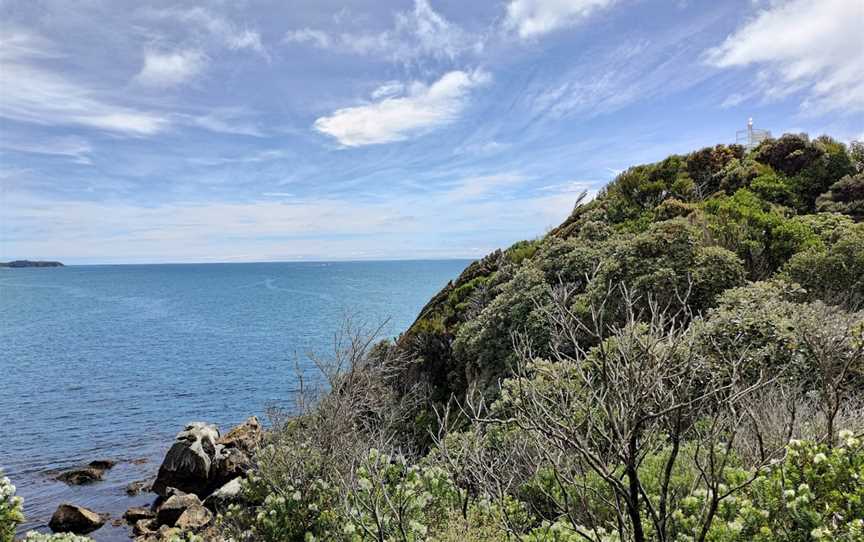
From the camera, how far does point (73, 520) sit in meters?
16.0

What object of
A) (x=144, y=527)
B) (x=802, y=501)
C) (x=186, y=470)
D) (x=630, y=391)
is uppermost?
(x=630, y=391)

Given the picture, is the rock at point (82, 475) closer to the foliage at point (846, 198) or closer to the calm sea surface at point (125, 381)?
the calm sea surface at point (125, 381)

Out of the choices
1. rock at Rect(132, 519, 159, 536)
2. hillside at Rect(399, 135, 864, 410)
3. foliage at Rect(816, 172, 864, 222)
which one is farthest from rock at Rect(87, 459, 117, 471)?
foliage at Rect(816, 172, 864, 222)

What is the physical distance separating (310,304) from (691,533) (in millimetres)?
74507

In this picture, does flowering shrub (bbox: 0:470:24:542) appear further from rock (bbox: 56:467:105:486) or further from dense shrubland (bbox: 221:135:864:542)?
rock (bbox: 56:467:105:486)

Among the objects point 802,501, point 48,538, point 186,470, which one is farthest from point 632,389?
point 186,470

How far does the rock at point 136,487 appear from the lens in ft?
61.4

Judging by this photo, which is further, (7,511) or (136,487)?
(136,487)

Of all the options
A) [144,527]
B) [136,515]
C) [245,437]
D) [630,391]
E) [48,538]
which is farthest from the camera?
[245,437]

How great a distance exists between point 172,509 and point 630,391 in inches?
697

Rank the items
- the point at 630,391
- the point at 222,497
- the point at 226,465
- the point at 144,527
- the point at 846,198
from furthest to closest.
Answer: the point at 226,465 < the point at 846,198 < the point at 222,497 < the point at 144,527 < the point at 630,391

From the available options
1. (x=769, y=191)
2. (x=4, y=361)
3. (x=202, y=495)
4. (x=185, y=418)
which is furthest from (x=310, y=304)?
(x=769, y=191)

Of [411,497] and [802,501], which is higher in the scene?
[802,501]

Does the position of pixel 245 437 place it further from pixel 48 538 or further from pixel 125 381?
pixel 48 538
